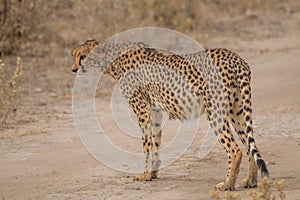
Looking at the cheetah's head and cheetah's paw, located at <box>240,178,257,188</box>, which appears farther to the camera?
the cheetah's head

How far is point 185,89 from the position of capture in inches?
276

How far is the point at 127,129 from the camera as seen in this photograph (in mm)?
9617

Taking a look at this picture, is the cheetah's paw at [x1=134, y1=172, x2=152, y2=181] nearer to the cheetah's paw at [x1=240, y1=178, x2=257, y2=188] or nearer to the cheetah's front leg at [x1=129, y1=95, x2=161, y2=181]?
the cheetah's front leg at [x1=129, y1=95, x2=161, y2=181]

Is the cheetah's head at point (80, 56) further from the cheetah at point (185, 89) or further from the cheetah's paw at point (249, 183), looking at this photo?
the cheetah's paw at point (249, 183)

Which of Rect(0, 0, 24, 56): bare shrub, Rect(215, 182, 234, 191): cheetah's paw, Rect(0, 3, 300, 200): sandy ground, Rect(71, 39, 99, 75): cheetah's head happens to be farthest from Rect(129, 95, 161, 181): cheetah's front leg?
Rect(0, 0, 24, 56): bare shrub

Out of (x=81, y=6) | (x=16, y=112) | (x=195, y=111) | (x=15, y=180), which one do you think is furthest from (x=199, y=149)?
(x=81, y=6)

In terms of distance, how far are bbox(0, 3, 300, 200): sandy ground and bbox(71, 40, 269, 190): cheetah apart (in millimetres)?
339

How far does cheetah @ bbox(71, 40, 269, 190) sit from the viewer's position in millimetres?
6605

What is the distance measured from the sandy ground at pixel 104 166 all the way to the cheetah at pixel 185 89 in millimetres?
339

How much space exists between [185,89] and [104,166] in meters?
1.42

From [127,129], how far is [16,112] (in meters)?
1.93

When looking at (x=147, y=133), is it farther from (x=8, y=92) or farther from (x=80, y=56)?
(x=8, y=92)

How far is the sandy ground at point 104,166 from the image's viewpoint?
6.93 m

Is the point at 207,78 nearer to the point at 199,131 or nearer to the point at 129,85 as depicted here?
the point at 129,85
